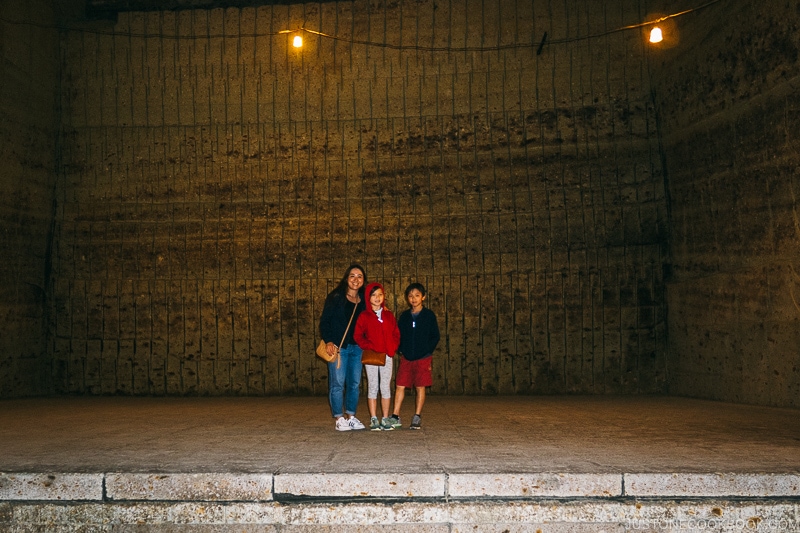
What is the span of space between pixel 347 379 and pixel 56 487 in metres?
2.89

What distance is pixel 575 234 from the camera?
10.8 meters

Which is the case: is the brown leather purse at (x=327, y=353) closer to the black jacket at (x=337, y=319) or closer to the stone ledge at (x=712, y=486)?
the black jacket at (x=337, y=319)

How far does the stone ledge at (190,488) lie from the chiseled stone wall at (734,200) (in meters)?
6.36

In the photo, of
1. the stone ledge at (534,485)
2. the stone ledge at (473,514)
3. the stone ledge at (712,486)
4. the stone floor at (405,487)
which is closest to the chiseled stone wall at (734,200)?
the stone floor at (405,487)

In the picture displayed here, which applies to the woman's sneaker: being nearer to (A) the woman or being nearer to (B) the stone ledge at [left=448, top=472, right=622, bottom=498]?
(A) the woman

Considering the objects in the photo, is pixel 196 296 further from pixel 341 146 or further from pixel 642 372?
pixel 642 372

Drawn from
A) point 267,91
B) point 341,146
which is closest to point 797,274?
point 341,146

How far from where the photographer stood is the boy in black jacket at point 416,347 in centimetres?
687

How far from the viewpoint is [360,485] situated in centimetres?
455

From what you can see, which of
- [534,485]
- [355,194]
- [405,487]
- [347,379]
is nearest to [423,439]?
[347,379]

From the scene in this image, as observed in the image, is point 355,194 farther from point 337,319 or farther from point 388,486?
point 388,486

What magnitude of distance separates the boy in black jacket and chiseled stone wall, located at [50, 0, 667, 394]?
397cm

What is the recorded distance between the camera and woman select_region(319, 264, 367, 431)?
675cm

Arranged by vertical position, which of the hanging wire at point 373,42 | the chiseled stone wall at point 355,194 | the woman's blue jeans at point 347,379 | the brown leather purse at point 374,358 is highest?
the hanging wire at point 373,42
